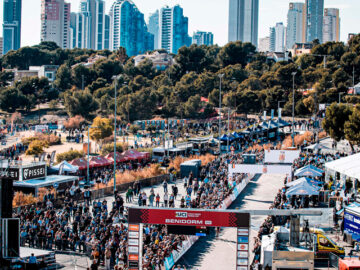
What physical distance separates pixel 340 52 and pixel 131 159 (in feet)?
207

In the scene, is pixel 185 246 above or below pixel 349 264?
below

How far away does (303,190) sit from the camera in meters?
24.2

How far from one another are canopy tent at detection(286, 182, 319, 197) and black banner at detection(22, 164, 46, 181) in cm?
1387

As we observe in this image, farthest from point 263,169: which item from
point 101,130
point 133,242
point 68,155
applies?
point 101,130

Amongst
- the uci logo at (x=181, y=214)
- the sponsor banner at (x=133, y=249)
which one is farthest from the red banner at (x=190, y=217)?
the sponsor banner at (x=133, y=249)

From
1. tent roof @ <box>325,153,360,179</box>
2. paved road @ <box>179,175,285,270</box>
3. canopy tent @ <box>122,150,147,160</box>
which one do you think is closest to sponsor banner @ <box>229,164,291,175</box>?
paved road @ <box>179,175,285,270</box>

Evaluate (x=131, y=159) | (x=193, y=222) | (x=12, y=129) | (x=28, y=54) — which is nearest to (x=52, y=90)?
(x=12, y=129)

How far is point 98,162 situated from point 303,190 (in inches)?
641

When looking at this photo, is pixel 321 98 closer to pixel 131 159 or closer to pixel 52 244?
pixel 131 159

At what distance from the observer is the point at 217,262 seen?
60.4ft

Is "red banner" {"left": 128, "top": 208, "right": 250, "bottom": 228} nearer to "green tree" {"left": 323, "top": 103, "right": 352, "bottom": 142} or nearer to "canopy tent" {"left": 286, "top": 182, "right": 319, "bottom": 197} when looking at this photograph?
"canopy tent" {"left": 286, "top": 182, "right": 319, "bottom": 197}

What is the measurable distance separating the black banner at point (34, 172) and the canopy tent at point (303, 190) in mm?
13866

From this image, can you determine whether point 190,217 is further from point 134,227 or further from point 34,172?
point 34,172

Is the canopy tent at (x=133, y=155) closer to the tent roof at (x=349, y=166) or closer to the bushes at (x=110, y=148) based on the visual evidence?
the bushes at (x=110, y=148)
